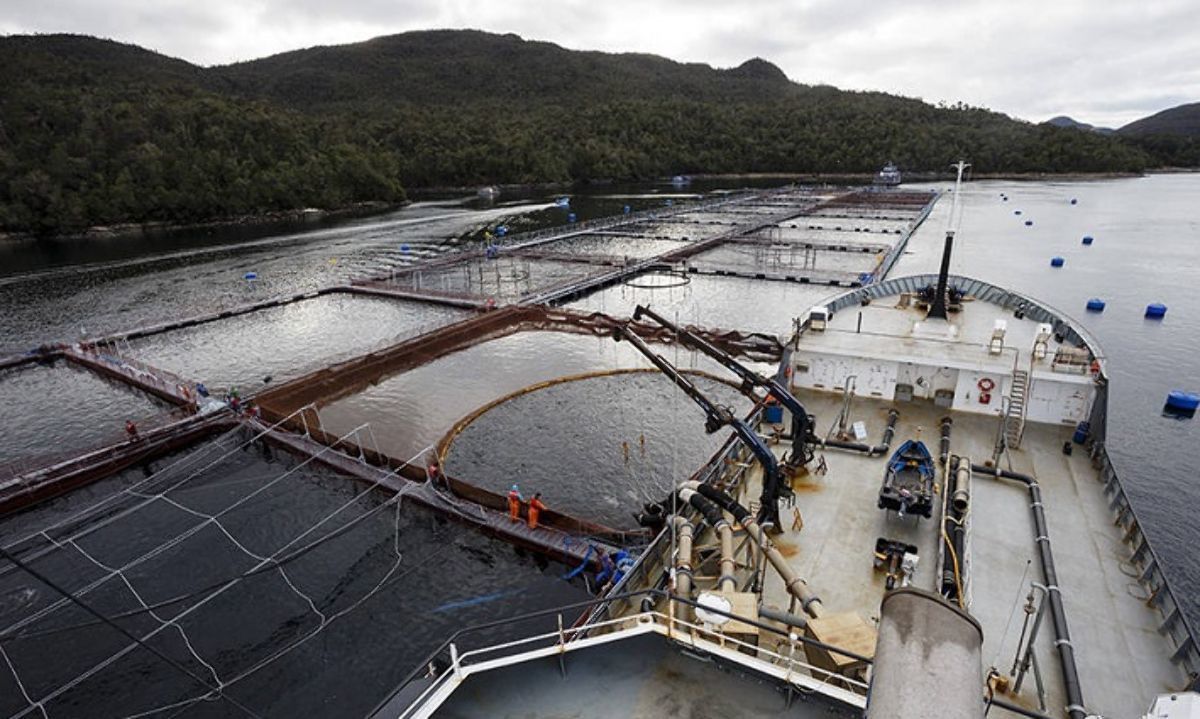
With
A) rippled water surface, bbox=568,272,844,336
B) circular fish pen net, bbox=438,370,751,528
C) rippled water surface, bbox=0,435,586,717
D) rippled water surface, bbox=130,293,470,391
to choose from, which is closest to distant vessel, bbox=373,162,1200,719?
rippled water surface, bbox=0,435,586,717

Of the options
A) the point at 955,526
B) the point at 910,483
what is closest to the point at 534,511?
the point at 910,483

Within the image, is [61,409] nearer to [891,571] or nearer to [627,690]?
[627,690]

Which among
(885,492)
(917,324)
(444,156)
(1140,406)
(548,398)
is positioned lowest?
(1140,406)

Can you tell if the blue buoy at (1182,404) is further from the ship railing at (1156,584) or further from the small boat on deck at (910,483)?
the small boat on deck at (910,483)

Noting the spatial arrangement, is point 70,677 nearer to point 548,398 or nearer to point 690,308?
point 548,398

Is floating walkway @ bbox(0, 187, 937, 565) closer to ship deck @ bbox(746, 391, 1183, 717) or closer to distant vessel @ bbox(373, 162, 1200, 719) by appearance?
distant vessel @ bbox(373, 162, 1200, 719)

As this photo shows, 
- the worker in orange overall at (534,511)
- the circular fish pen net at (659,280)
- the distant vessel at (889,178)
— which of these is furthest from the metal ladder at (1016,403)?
the distant vessel at (889,178)

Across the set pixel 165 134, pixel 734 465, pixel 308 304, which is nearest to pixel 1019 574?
pixel 734 465
